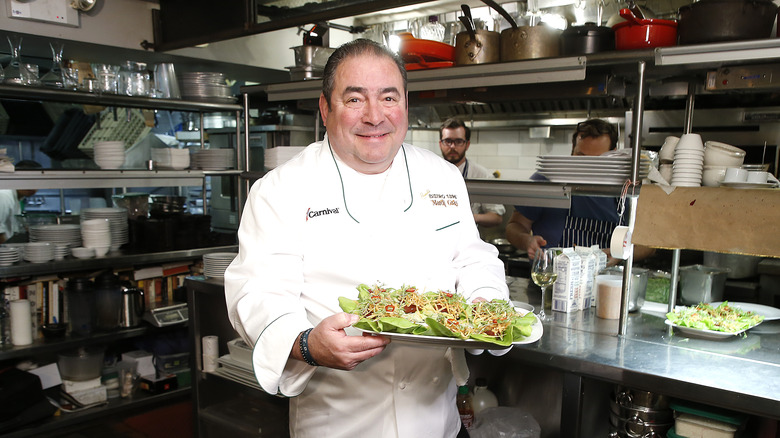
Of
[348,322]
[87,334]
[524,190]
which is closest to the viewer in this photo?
[348,322]

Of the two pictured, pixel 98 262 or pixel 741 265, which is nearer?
pixel 741 265

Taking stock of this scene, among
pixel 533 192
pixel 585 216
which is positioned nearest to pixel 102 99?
pixel 533 192

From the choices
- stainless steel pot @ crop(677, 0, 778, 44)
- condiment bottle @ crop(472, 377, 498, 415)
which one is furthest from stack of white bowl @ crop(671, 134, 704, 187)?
condiment bottle @ crop(472, 377, 498, 415)

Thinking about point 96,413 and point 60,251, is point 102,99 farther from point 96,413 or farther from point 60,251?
point 96,413

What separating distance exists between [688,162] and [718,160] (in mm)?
103

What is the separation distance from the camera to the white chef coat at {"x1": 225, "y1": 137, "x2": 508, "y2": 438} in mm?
1592

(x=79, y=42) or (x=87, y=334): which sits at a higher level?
(x=79, y=42)

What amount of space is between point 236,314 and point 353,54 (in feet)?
2.67

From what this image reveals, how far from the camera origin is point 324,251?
1647 mm

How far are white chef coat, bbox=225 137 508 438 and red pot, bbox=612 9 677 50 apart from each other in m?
0.86

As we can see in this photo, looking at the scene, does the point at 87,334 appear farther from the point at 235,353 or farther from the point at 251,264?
the point at 251,264

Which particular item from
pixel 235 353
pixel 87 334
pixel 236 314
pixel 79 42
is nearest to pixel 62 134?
pixel 79 42

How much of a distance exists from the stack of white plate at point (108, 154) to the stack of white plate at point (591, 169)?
10.0 ft

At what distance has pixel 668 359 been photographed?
185 centimetres
